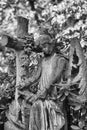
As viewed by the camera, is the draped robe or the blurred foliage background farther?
the blurred foliage background

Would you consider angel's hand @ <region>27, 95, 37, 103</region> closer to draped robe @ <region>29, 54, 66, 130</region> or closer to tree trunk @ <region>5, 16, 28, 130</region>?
draped robe @ <region>29, 54, 66, 130</region>

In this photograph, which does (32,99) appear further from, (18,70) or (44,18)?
(44,18)

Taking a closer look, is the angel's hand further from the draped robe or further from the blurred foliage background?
the blurred foliage background

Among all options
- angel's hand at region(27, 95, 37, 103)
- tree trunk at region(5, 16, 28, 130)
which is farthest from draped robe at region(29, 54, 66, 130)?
tree trunk at region(5, 16, 28, 130)

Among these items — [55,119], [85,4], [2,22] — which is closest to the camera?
[55,119]

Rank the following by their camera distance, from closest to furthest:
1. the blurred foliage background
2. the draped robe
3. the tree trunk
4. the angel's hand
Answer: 1. the draped robe
2. the angel's hand
3. the tree trunk
4. the blurred foliage background

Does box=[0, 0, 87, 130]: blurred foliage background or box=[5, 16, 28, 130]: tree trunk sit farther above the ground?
box=[0, 0, 87, 130]: blurred foliage background

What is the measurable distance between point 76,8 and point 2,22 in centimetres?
252

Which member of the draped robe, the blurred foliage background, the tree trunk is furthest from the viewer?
the blurred foliage background

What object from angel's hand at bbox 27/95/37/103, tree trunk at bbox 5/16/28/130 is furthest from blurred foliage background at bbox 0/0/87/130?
angel's hand at bbox 27/95/37/103

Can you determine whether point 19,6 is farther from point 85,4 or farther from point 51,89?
point 51,89

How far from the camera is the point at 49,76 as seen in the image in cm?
734

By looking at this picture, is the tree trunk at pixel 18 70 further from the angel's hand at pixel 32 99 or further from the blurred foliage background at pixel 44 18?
the blurred foliage background at pixel 44 18

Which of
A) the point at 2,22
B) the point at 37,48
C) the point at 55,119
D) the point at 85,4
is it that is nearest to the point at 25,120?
the point at 55,119
